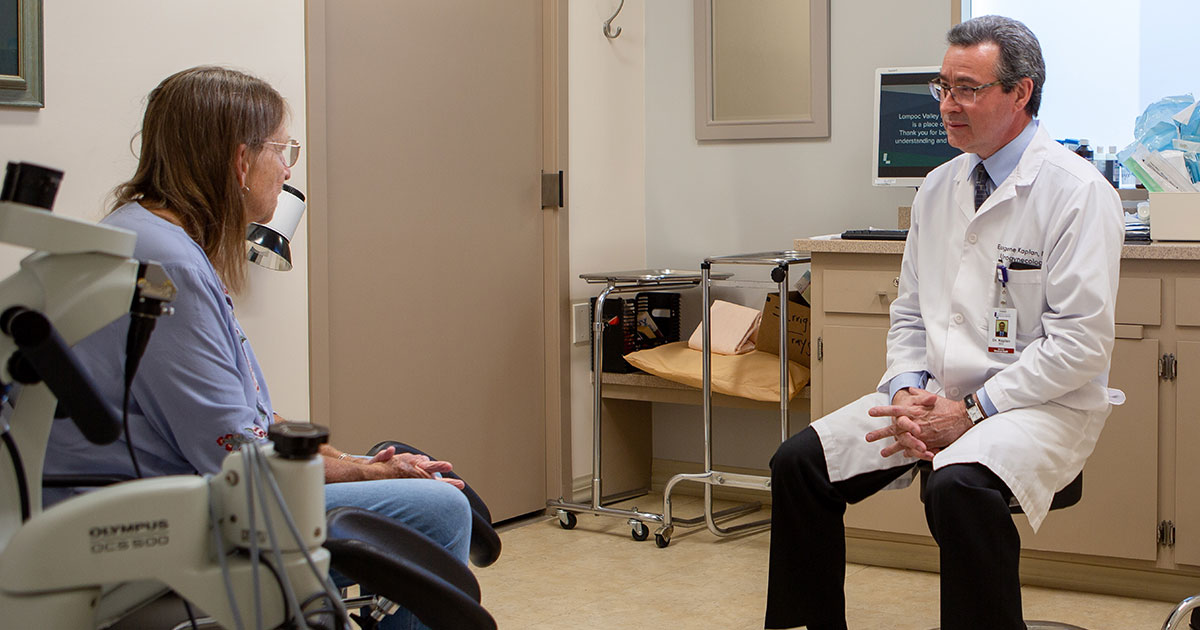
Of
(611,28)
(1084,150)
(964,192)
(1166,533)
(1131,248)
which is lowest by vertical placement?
(1166,533)

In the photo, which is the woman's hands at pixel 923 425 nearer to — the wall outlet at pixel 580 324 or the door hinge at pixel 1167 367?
the door hinge at pixel 1167 367

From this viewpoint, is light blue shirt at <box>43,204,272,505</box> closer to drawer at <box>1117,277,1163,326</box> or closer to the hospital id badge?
the hospital id badge

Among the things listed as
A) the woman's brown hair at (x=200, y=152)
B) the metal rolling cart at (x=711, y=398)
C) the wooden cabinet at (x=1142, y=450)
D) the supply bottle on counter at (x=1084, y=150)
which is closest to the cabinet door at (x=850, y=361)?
the wooden cabinet at (x=1142, y=450)

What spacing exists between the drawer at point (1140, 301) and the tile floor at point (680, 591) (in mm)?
693

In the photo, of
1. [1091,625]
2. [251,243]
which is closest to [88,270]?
[251,243]

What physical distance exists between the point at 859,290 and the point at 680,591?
0.90 metres

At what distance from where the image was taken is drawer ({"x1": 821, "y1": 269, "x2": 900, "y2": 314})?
120 inches

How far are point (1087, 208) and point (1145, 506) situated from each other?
1.03 m

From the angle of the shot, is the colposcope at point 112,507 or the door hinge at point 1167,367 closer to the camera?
the colposcope at point 112,507

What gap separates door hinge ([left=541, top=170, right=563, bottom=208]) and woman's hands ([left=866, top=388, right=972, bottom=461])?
5.47 ft

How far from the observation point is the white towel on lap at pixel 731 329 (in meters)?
3.61

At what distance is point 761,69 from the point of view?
3838 mm

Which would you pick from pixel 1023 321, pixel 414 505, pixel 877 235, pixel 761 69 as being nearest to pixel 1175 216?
pixel 877 235

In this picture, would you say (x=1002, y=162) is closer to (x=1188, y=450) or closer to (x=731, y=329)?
(x=1188, y=450)
